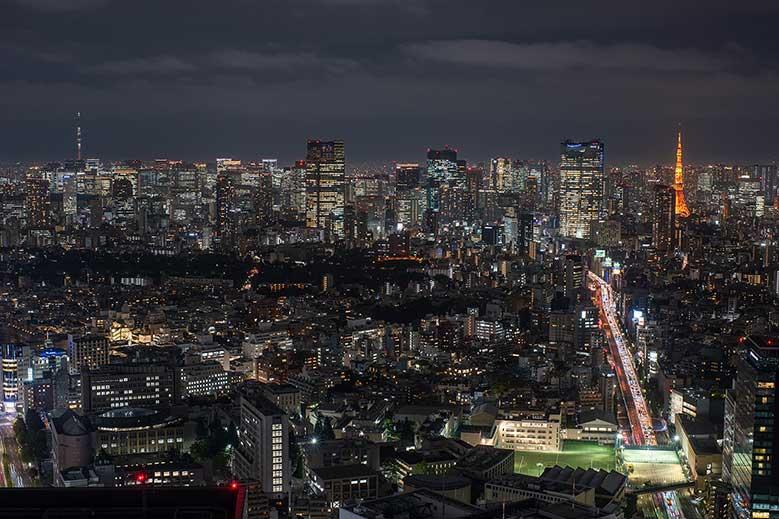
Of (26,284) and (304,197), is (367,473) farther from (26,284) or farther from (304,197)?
(304,197)

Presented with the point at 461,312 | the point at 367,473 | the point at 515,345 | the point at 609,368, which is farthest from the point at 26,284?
the point at 367,473

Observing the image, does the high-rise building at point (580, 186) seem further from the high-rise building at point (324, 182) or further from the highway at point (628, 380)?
the highway at point (628, 380)

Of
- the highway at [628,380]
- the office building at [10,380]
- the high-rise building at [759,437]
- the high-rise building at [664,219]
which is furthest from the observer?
the high-rise building at [664,219]

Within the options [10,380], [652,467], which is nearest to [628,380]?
[652,467]

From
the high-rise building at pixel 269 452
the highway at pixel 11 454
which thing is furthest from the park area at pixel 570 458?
the highway at pixel 11 454

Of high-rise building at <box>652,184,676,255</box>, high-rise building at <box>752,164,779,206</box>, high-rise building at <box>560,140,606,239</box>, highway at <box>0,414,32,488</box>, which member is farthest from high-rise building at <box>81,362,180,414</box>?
high-rise building at <box>560,140,606,239</box>

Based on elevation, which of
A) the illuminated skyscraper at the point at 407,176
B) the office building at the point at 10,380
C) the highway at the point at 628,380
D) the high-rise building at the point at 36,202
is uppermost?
the illuminated skyscraper at the point at 407,176
